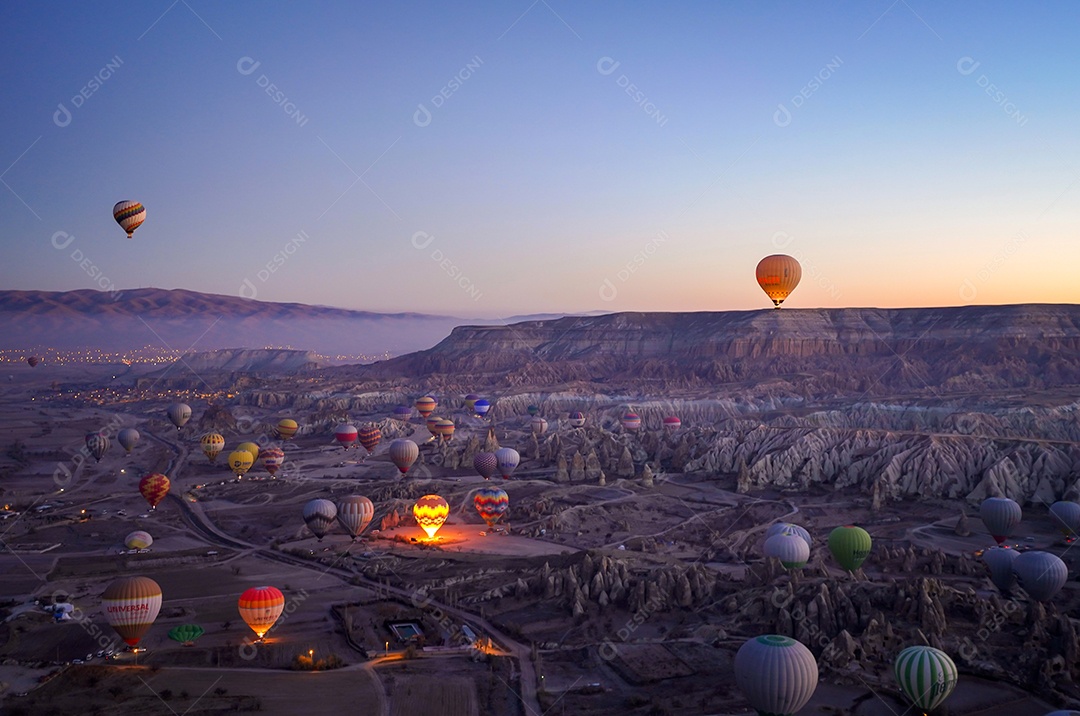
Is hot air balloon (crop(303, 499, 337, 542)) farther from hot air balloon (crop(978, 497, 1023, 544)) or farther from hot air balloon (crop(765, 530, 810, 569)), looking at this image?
hot air balloon (crop(978, 497, 1023, 544))

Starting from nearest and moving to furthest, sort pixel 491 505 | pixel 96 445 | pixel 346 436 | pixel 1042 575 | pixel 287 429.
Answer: pixel 1042 575 → pixel 491 505 → pixel 96 445 → pixel 346 436 → pixel 287 429

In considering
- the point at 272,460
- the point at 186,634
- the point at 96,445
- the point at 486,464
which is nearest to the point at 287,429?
the point at 96,445

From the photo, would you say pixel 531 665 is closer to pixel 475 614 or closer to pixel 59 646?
pixel 475 614

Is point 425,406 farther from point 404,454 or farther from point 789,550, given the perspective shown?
point 789,550

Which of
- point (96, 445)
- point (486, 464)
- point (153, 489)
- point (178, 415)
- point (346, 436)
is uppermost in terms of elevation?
point (178, 415)

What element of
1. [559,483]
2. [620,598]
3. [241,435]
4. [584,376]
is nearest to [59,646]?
[620,598]

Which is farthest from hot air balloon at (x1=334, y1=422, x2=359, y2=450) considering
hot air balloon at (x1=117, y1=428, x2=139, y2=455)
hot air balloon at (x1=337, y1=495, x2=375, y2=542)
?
hot air balloon at (x1=337, y1=495, x2=375, y2=542)
